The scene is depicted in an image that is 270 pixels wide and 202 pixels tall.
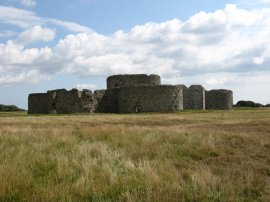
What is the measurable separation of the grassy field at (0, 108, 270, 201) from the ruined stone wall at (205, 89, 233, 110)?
3536cm

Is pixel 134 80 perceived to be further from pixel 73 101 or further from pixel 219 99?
pixel 219 99

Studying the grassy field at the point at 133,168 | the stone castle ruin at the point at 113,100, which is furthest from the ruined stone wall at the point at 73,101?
the grassy field at the point at 133,168

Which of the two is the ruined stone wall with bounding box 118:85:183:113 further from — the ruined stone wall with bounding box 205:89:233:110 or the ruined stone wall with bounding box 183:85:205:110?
the ruined stone wall with bounding box 205:89:233:110

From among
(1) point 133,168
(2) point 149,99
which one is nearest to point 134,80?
(2) point 149,99

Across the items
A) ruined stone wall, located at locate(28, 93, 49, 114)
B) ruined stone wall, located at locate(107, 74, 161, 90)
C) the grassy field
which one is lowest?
the grassy field

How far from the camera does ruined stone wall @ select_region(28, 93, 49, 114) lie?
41.2 meters

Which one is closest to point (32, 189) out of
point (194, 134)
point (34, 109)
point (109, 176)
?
point (109, 176)

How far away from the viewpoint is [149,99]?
123 ft

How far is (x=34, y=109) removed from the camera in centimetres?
4238

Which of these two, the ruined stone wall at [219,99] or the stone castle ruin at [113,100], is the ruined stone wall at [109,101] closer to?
the stone castle ruin at [113,100]

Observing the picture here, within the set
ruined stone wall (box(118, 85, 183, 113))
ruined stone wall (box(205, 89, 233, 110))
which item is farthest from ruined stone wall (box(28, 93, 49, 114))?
ruined stone wall (box(205, 89, 233, 110))

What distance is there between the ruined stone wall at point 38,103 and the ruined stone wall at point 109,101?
5404 millimetres

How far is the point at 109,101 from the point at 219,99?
49.0ft

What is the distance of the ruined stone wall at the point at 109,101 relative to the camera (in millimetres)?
40094
